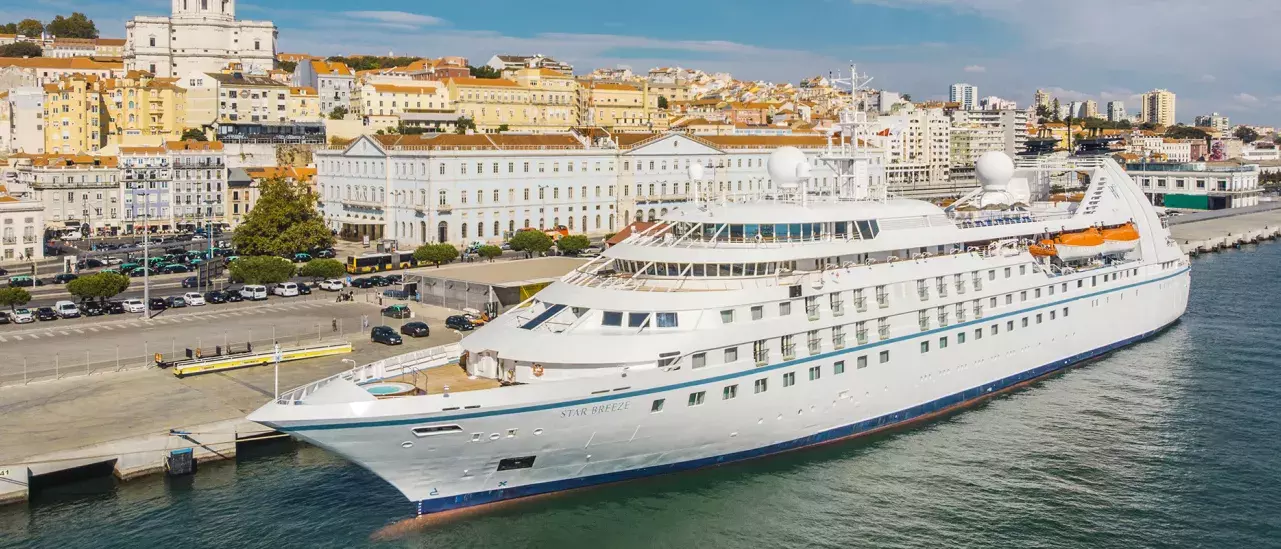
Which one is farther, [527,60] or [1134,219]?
[527,60]

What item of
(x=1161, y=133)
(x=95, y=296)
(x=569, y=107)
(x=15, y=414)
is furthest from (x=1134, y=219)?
→ (x=1161, y=133)

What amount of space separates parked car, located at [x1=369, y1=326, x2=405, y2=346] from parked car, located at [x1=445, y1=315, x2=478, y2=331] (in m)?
2.88

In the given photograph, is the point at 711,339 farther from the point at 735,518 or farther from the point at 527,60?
the point at 527,60

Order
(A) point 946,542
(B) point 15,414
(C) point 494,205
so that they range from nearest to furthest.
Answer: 1. (A) point 946,542
2. (B) point 15,414
3. (C) point 494,205

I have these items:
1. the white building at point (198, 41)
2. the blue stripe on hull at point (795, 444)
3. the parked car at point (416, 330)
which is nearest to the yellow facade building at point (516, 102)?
the white building at point (198, 41)

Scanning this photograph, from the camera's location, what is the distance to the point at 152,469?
2483 centimetres

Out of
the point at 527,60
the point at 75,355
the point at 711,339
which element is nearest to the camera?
the point at 711,339

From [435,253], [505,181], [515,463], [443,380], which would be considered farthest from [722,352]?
[505,181]

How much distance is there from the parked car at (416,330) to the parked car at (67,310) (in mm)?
14255

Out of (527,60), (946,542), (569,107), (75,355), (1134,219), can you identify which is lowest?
(946,542)

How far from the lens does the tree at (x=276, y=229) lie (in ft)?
198

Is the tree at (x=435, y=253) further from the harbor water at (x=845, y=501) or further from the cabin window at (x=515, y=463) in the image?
the cabin window at (x=515, y=463)

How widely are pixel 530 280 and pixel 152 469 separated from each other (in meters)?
19.4

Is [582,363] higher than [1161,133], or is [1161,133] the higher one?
[1161,133]
